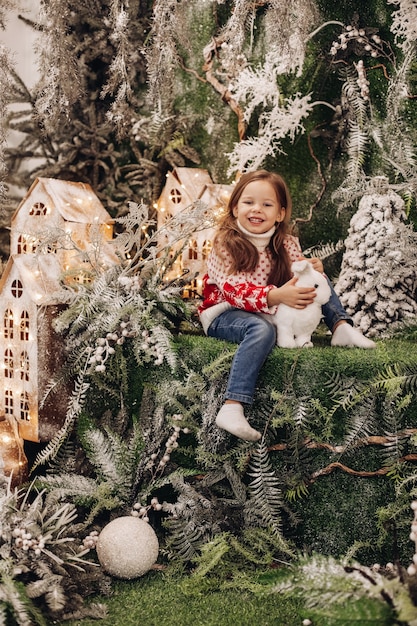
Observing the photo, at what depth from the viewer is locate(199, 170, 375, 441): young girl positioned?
10.6 feet

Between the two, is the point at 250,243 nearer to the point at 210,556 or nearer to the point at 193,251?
the point at 193,251

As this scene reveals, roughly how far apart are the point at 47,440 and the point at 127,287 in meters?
0.91

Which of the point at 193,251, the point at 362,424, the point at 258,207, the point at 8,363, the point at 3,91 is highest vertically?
the point at 3,91

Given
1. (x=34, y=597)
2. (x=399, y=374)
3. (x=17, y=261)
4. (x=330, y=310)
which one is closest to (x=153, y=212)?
(x=17, y=261)

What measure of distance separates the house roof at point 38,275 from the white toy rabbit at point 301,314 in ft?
3.73

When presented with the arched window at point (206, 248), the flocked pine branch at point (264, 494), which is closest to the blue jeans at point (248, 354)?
the flocked pine branch at point (264, 494)

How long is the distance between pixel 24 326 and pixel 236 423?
135 centimetres

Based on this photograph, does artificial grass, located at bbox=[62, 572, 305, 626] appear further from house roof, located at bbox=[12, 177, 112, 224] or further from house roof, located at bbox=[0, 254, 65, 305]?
house roof, located at bbox=[12, 177, 112, 224]

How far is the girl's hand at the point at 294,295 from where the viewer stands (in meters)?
3.24

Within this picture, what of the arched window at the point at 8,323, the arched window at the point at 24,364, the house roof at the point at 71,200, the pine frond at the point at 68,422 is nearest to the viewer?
the pine frond at the point at 68,422

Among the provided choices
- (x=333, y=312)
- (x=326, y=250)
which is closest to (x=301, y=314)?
(x=333, y=312)

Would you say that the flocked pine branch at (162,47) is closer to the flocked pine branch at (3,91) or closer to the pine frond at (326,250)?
the flocked pine branch at (3,91)

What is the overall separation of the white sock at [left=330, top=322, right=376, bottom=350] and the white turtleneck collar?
1.85 ft

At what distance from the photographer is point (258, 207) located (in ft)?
11.4
